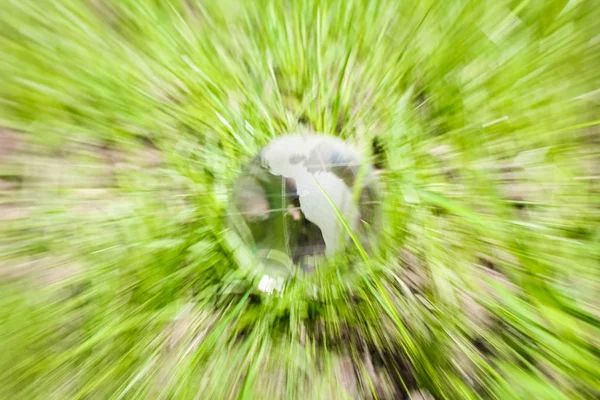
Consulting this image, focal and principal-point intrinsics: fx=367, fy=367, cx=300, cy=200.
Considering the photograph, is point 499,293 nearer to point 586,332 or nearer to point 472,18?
point 586,332

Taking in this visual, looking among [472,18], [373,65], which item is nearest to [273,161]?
[373,65]

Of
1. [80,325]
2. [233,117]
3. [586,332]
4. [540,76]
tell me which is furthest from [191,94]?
[586,332]

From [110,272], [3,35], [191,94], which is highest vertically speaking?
[3,35]

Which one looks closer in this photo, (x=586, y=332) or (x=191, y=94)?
(x=586, y=332)

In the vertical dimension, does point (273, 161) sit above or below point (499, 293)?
above

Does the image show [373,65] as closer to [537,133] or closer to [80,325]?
[537,133]

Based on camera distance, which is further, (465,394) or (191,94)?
(191,94)
